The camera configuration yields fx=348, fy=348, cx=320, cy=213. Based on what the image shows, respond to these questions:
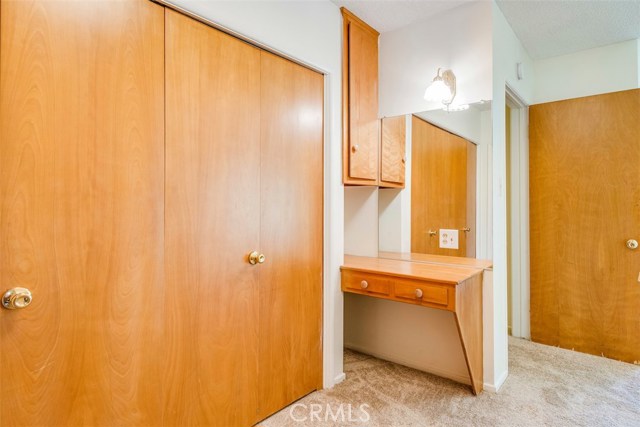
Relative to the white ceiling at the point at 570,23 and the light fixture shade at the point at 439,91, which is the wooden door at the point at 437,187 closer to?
the light fixture shade at the point at 439,91

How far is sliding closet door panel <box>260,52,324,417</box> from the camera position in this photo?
5.94 ft

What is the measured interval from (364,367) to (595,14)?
2841 mm

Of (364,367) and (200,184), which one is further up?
(200,184)

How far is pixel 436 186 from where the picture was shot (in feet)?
8.06

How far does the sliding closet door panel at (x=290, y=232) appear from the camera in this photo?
71.2 inches

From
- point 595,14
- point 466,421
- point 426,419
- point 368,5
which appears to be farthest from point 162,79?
point 595,14

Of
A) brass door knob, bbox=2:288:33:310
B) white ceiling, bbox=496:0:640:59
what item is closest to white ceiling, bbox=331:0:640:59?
white ceiling, bbox=496:0:640:59

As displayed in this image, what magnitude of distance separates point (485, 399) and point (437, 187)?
1342 mm

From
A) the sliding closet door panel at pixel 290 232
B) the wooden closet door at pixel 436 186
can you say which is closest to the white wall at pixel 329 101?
the sliding closet door panel at pixel 290 232

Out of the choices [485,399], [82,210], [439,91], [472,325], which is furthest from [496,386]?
[82,210]

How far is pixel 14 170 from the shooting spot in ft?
3.44

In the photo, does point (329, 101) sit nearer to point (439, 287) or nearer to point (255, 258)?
point (255, 258)

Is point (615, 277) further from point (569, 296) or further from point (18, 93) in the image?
point (18, 93)

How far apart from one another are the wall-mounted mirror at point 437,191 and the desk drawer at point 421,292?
1.74 feet
